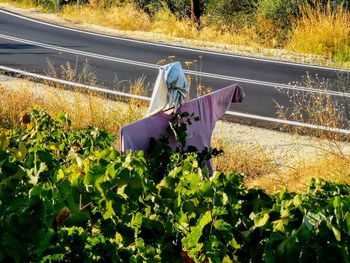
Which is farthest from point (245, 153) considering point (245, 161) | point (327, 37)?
point (327, 37)

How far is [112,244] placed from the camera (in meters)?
3.31

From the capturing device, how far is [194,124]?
571 centimetres

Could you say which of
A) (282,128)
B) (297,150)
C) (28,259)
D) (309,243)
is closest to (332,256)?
(309,243)

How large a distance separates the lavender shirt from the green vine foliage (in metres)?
1.26

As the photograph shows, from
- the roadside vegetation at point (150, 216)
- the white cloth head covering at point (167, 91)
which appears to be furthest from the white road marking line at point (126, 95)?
the roadside vegetation at point (150, 216)

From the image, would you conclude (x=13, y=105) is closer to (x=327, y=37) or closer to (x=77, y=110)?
(x=77, y=110)

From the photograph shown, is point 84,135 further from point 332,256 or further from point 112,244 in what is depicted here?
point 332,256

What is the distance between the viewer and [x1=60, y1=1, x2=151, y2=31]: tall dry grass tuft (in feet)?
80.3

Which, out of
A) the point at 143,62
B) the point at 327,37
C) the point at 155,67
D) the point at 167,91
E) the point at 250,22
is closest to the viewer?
the point at 167,91

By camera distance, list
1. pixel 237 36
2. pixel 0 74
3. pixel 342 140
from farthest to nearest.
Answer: pixel 237 36 < pixel 0 74 < pixel 342 140

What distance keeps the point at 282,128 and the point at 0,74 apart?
245 inches

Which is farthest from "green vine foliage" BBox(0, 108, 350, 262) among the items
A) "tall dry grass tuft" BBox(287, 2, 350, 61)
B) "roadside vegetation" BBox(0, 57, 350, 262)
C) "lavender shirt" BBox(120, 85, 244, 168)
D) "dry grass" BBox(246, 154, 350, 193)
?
"tall dry grass tuft" BBox(287, 2, 350, 61)

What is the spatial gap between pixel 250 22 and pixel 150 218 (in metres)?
20.8

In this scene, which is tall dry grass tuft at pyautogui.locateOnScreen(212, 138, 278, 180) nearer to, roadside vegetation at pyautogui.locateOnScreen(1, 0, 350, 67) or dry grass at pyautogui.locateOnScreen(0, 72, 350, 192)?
dry grass at pyautogui.locateOnScreen(0, 72, 350, 192)
